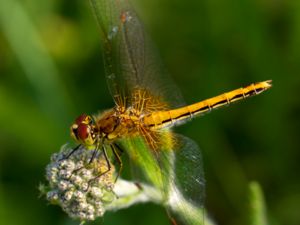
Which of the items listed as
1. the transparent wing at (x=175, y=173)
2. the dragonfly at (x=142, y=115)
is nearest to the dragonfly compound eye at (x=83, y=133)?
the dragonfly at (x=142, y=115)

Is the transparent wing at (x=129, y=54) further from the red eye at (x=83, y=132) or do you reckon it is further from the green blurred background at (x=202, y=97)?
the green blurred background at (x=202, y=97)

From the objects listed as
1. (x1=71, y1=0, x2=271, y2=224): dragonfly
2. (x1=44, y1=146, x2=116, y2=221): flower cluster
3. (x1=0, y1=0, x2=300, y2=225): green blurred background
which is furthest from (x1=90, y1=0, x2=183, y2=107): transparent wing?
(x1=0, y1=0, x2=300, y2=225): green blurred background

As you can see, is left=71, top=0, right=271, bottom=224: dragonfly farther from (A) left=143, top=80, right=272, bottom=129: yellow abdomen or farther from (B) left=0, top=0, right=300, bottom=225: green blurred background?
(B) left=0, top=0, right=300, bottom=225: green blurred background

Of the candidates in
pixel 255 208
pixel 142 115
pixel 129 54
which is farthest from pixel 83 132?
pixel 255 208

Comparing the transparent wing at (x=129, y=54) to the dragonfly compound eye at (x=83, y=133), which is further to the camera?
the transparent wing at (x=129, y=54)

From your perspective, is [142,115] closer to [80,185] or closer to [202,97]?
[80,185]

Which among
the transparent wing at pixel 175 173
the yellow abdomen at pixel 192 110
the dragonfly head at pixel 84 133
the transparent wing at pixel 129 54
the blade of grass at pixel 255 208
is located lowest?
the blade of grass at pixel 255 208

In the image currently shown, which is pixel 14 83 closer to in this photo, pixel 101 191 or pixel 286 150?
pixel 101 191

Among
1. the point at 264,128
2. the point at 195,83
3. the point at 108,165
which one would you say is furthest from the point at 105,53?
the point at 264,128
